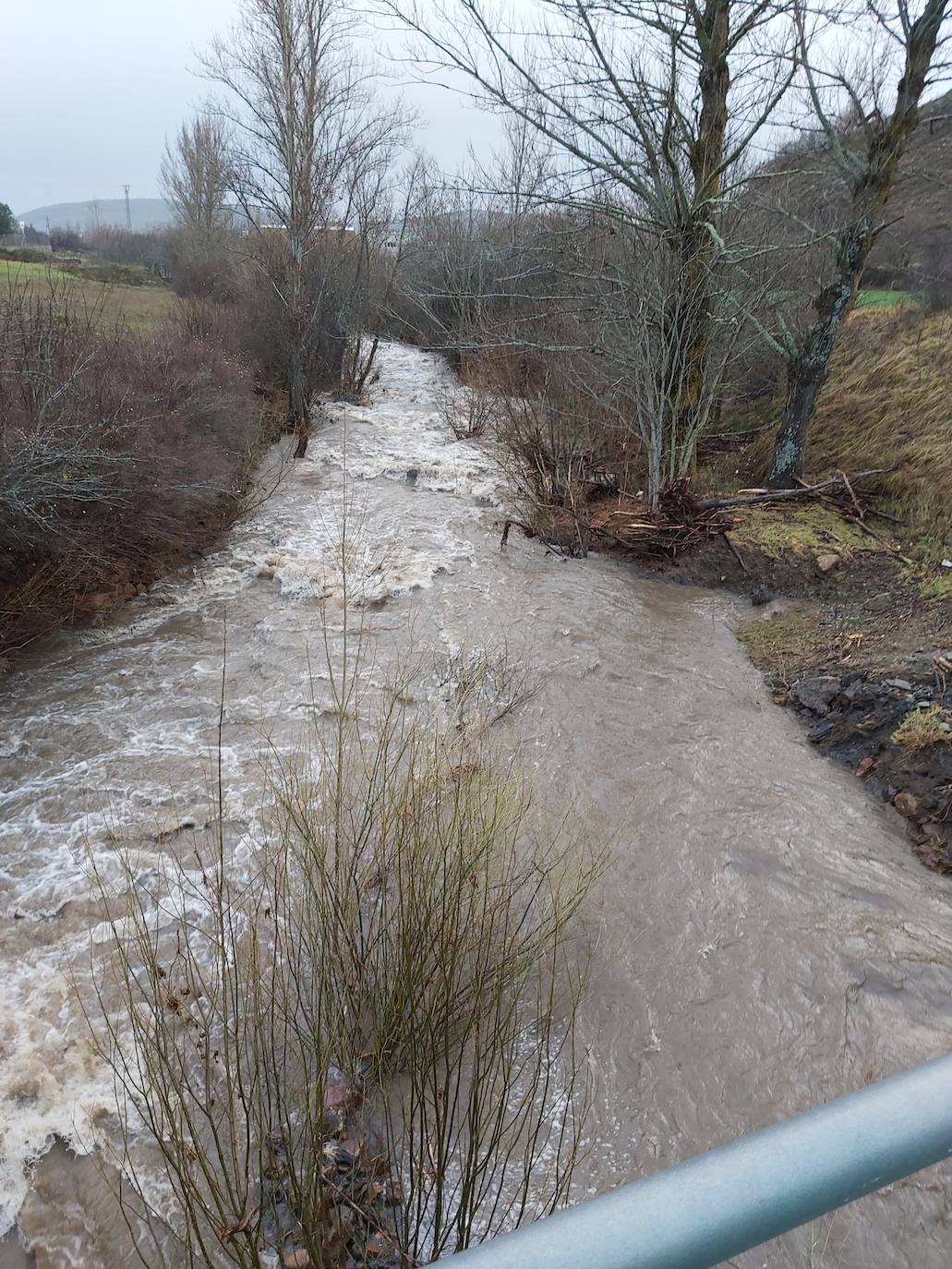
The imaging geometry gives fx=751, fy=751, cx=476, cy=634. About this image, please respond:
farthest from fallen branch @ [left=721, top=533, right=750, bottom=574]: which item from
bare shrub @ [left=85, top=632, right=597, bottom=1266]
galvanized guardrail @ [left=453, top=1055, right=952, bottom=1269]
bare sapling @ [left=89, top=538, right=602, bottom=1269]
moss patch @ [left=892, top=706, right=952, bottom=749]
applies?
galvanized guardrail @ [left=453, top=1055, right=952, bottom=1269]

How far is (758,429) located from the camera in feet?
35.9

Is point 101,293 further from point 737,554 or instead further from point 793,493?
point 793,493

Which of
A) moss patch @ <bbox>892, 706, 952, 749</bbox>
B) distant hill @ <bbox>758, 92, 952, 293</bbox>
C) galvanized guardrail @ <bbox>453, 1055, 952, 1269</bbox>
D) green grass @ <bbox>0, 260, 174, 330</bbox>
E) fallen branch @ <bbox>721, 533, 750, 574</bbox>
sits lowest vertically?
moss patch @ <bbox>892, 706, 952, 749</bbox>

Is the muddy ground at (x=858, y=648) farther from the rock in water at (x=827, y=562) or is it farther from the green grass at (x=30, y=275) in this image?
the green grass at (x=30, y=275)

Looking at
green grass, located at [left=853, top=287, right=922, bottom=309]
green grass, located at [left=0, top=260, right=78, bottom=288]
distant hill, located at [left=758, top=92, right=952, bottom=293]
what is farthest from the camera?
green grass, located at [left=853, top=287, right=922, bottom=309]

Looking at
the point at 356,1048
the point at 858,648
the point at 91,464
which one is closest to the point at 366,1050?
the point at 356,1048

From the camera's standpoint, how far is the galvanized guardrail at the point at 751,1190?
60cm

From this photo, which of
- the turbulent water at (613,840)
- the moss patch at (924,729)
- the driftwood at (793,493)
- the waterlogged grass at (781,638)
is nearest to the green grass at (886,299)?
the driftwood at (793,493)

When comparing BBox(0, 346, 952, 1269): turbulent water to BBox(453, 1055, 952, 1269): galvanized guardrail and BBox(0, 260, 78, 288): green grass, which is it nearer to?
BBox(453, 1055, 952, 1269): galvanized guardrail

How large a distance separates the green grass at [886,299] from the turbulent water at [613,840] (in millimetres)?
6916

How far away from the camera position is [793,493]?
8.59 m

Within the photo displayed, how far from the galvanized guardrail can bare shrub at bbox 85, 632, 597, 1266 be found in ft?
5.18

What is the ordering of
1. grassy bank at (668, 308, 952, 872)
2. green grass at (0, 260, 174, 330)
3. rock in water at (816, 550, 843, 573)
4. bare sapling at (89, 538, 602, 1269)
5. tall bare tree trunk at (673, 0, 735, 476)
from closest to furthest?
1. bare sapling at (89, 538, 602, 1269)
2. grassy bank at (668, 308, 952, 872)
3. tall bare tree trunk at (673, 0, 735, 476)
4. rock in water at (816, 550, 843, 573)
5. green grass at (0, 260, 174, 330)

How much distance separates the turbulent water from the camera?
3035 mm
